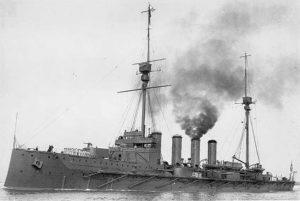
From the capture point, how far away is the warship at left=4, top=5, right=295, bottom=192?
24766mm

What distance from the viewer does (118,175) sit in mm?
27000

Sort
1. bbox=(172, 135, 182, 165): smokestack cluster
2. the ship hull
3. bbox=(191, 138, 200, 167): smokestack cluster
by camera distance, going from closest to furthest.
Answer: the ship hull
bbox=(172, 135, 182, 165): smokestack cluster
bbox=(191, 138, 200, 167): smokestack cluster

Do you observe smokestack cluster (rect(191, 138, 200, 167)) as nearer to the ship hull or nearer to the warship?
the warship

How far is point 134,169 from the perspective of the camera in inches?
1116

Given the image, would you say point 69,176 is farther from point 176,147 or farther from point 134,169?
point 176,147

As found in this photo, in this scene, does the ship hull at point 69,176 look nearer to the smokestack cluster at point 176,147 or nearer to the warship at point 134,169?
the warship at point 134,169

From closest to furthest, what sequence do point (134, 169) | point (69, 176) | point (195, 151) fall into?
point (69, 176) → point (134, 169) → point (195, 151)

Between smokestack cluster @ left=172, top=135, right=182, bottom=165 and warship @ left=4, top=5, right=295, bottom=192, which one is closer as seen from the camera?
warship @ left=4, top=5, right=295, bottom=192

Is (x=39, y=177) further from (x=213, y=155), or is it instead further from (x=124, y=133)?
(x=213, y=155)

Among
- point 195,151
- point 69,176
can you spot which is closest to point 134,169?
point 69,176

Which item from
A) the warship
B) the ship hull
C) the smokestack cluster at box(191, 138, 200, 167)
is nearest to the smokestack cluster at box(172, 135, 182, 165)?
the warship

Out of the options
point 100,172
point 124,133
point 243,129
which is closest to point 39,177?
point 100,172

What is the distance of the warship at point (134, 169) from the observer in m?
24.8

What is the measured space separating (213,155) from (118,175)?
37.3ft
